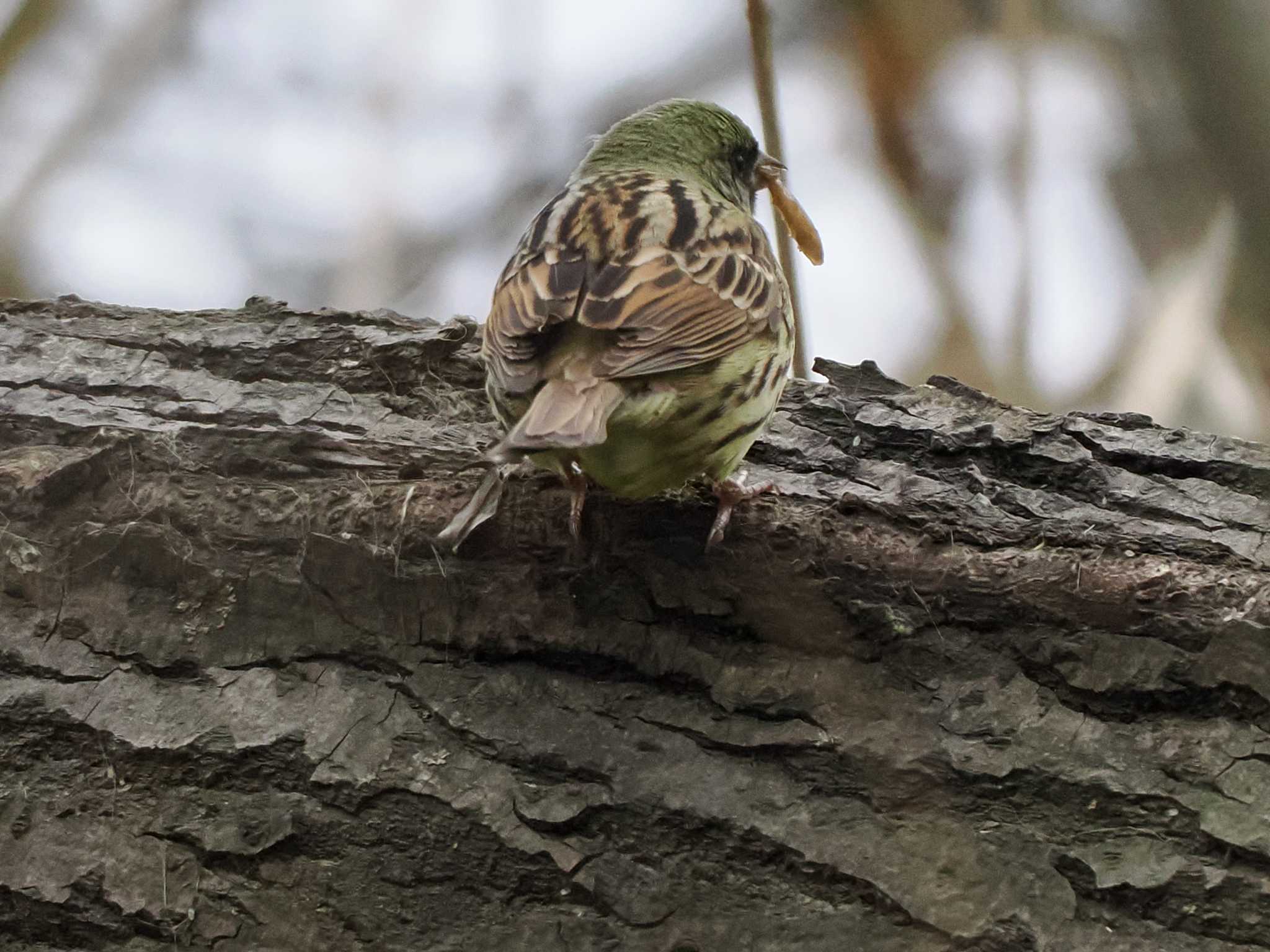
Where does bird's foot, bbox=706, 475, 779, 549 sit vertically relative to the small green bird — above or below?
below

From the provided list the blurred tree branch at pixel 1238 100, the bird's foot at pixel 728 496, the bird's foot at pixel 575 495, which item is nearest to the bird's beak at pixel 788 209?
the bird's foot at pixel 728 496

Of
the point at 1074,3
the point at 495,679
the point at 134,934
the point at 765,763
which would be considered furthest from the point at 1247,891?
the point at 1074,3

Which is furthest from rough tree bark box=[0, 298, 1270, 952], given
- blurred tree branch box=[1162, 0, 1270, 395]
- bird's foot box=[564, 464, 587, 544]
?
blurred tree branch box=[1162, 0, 1270, 395]

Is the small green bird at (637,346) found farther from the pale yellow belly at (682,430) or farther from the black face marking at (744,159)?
the black face marking at (744,159)

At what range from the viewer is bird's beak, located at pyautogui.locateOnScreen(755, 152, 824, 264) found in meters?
5.01

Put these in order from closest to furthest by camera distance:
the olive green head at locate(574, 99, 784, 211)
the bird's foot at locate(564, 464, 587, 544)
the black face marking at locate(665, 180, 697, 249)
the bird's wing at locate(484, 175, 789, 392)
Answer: the bird's foot at locate(564, 464, 587, 544)
the bird's wing at locate(484, 175, 789, 392)
the black face marking at locate(665, 180, 697, 249)
the olive green head at locate(574, 99, 784, 211)

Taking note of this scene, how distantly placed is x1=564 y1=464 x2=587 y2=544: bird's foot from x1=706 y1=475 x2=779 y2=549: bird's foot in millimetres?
312

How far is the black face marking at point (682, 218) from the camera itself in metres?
3.91

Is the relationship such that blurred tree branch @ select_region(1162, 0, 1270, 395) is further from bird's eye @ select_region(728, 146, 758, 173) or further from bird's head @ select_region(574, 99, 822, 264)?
bird's eye @ select_region(728, 146, 758, 173)

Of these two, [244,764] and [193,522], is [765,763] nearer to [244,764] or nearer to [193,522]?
[244,764]

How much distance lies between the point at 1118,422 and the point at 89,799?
8.79 ft

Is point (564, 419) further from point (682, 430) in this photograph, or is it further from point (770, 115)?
point (770, 115)

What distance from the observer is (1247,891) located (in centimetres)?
266

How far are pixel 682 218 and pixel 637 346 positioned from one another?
91 cm
